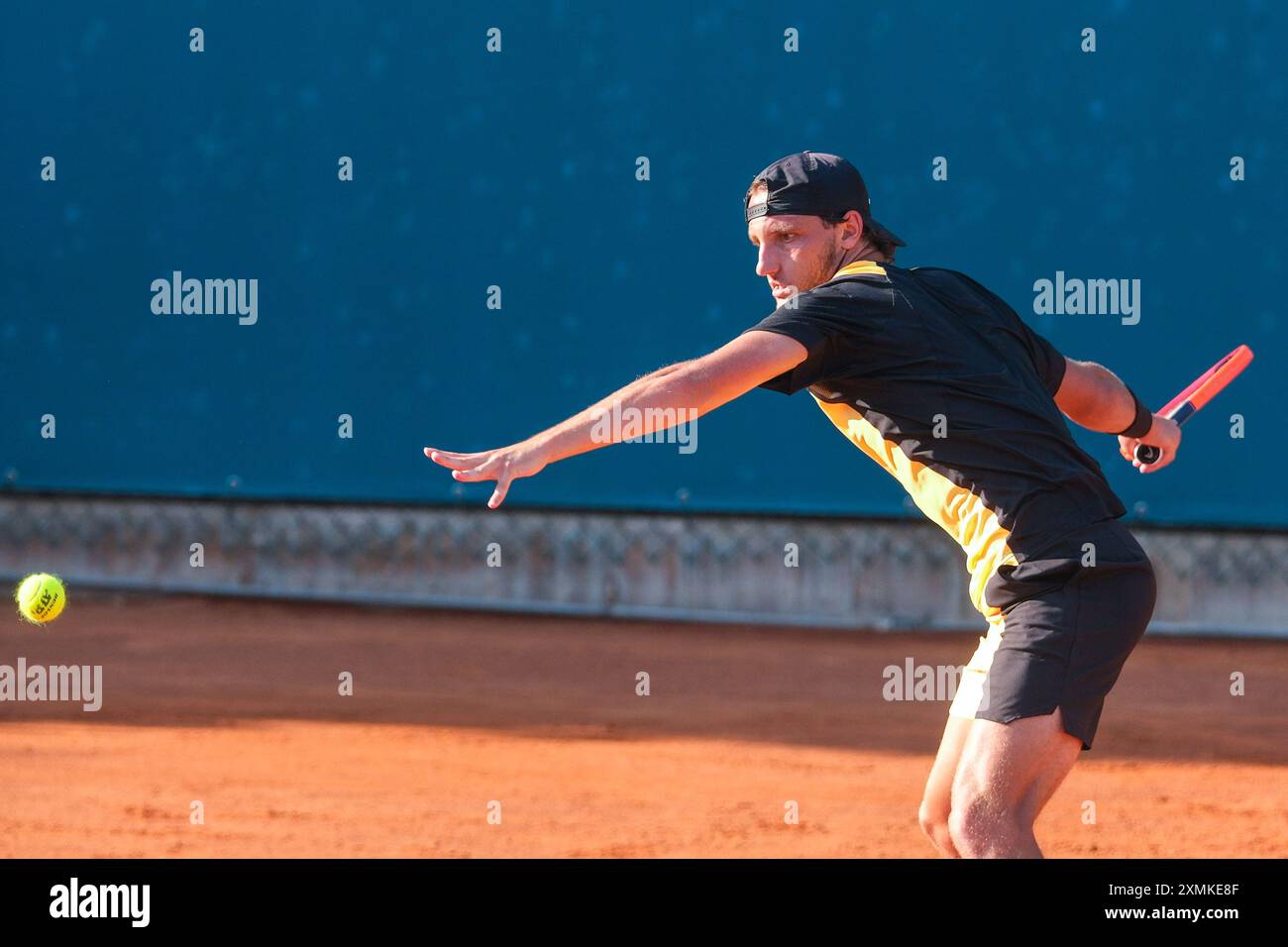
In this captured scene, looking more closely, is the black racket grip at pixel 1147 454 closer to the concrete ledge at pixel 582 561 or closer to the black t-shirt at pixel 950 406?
the black t-shirt at pixel 950 406

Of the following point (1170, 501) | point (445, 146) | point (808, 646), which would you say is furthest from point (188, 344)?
point (1170, 501)

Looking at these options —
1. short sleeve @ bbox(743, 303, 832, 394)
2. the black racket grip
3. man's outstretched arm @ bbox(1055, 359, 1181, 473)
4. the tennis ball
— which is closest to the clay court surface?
the tennis ball

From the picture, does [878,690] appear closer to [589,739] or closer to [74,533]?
[589,739]

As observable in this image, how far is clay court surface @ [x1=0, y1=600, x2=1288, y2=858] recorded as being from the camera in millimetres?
5773

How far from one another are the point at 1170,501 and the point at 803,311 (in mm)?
8209

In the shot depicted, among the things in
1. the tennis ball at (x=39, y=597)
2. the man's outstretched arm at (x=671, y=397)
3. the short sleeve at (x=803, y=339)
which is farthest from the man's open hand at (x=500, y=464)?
the tennis ball at (x=39, y=597)

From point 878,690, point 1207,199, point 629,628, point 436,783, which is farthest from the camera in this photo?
point 629,628

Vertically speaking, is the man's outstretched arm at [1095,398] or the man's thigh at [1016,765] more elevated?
the man's outstretched arm at [1095,398]

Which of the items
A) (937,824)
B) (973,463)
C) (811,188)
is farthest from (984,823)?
(811,188)

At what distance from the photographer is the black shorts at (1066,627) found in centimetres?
315

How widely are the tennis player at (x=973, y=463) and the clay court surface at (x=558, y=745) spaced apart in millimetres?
2516

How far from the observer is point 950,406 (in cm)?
322

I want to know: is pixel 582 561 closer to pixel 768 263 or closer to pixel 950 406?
pixel 768 263

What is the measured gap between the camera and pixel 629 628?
37.9ft
